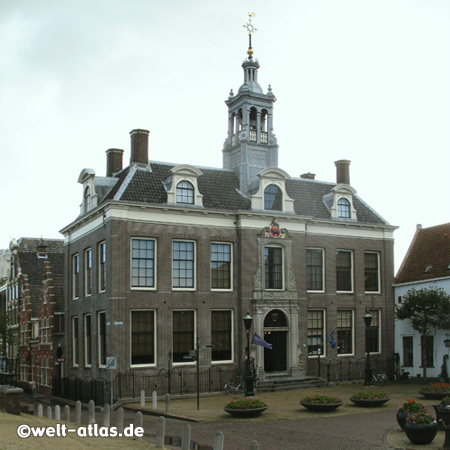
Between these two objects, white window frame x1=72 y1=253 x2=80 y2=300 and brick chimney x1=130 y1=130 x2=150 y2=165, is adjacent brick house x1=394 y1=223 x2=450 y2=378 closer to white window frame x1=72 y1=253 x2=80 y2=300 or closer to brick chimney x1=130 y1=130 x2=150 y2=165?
brick chimney x1=130 y1=130 x2=150 y2=165

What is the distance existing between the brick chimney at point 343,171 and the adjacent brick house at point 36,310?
19.7 meters

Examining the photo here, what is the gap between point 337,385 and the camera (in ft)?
120

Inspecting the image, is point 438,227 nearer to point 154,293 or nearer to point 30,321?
point 154,293

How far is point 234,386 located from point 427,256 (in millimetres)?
15590

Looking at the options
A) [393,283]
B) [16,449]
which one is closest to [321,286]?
[393,283]


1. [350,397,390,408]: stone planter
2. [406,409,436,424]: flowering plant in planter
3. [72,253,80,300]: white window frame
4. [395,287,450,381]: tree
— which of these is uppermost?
[72,253,80,300]: white window frame

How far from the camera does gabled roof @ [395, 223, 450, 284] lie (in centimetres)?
3966

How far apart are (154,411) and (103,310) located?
28.1 ft

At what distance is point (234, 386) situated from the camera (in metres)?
34.4

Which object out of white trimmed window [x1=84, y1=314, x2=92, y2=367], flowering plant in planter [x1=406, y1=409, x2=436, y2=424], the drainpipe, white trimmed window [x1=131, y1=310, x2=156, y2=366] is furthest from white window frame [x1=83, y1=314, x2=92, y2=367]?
flowering plant in planter [x1=406, y1=409, x2=436, y2=424]

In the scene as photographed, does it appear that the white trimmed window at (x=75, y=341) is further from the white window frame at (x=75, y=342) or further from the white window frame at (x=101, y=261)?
the white window frame at (x=101, y=261)

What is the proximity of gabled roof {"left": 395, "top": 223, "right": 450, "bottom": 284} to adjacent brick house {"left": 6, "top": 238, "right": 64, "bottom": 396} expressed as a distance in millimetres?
22196

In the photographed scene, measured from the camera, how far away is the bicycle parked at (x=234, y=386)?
33812 millimetres

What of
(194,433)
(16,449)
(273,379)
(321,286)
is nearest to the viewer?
(16,449)
